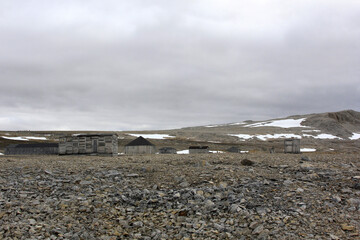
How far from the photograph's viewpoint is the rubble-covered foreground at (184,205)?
9.18 m

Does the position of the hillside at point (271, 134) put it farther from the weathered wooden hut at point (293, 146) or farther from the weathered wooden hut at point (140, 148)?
the weathered wooden hut at point (293, 146)

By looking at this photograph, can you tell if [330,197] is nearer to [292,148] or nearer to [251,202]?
[251,202]

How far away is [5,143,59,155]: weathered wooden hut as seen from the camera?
58.8 metres

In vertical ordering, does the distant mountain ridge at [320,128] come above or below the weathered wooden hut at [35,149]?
above

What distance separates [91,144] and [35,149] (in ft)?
90.1

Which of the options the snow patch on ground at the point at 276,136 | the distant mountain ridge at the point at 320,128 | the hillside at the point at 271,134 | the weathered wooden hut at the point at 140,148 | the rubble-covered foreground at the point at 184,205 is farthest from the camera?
the distant mountain ridge at the point at 320,128

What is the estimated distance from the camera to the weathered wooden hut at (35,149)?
58.8 metres

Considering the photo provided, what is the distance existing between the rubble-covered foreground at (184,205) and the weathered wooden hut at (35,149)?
46.6 meters

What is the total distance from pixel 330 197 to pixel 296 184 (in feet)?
5.76

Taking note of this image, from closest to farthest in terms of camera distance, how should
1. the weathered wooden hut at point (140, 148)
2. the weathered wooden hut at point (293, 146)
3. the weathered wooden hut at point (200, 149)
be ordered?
the weathered wooden hut at point (293, 146)
the weathered wooden hut at point (140, 148)
the weathered wooden hut at point (200, 149)

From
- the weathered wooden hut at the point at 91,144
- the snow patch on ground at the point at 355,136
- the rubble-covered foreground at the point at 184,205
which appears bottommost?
the snow patch on ground at the point at 355,136

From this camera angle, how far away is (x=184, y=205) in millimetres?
11086

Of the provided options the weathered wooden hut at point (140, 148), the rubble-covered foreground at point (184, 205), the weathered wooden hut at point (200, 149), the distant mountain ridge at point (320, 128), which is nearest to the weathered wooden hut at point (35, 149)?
the weathered wooden hut at point (140, 148)

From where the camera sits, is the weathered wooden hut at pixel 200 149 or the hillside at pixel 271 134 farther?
the hillside at pixel 271 134
